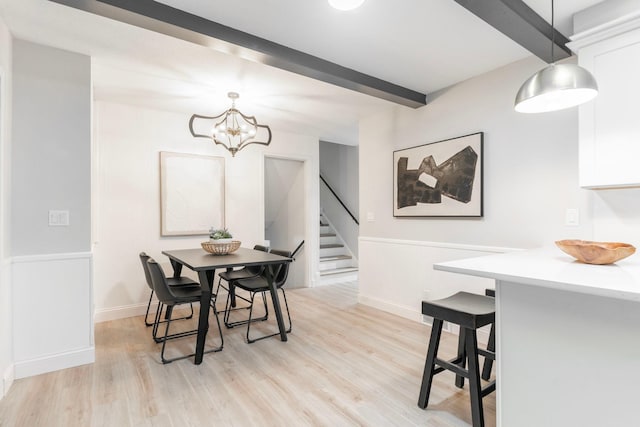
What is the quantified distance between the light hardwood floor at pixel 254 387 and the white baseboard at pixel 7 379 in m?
0.04

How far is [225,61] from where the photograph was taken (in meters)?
2.66

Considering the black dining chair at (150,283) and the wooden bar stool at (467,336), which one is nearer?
the wooden bar stool at (467,336)

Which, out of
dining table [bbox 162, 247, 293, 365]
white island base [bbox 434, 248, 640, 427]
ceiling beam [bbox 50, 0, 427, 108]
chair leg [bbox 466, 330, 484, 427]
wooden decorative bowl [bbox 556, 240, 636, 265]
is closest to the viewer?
white island base [bbox 434, 248, 640, 427]

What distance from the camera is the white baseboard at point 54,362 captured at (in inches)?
91.9

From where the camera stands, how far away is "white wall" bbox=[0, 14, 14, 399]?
2102mm

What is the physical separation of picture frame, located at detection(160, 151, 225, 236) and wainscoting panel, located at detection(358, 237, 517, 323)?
1993 millimetres

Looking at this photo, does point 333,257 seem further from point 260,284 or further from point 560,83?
point 560,83

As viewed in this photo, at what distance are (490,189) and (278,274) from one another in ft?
6.99

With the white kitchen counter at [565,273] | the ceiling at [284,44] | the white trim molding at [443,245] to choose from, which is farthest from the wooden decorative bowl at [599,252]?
the ceiling at [284,44]

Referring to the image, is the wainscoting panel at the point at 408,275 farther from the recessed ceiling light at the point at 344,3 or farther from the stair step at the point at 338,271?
the recessed ceiling light at the point at 344,3

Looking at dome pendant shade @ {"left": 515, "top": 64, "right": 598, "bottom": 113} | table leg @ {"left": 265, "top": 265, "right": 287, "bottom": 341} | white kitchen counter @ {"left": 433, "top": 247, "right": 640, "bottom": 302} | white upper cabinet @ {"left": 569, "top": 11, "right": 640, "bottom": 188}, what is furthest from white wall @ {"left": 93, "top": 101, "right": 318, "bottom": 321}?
white upper cabinet @ {"left": 569, "top": 11, "right": 640, "bottom": 188}

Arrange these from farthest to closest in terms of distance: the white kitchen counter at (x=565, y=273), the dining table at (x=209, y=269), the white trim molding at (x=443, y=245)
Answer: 1. the white trim molding at (x=443, y=245)
2. the dining table at (x=209, y=269)
3. the white kitchen counter at (x=565, y=273)

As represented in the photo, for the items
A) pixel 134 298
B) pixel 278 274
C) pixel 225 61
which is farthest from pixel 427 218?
pixel 134 298

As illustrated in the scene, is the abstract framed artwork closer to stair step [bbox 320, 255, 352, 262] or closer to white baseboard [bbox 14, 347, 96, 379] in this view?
stair step [bbox 320, 255, 352, 262]
